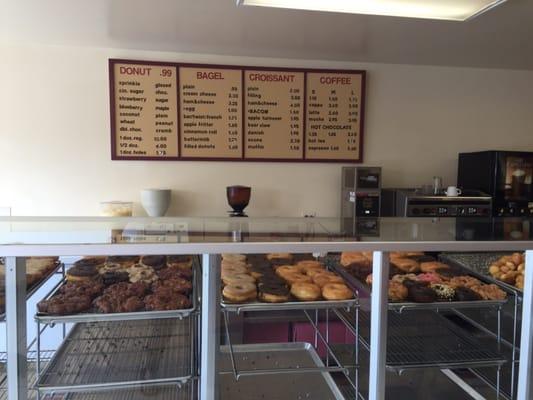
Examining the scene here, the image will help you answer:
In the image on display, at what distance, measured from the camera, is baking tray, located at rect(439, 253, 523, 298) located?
1.31 m

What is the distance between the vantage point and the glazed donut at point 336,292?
1.20 m

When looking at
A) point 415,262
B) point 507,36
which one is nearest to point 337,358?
point 415,262

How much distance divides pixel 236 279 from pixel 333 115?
7.13ft

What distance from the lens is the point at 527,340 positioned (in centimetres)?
115

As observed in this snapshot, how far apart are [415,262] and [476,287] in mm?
207

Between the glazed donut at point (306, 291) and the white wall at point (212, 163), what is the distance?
6.30 feet

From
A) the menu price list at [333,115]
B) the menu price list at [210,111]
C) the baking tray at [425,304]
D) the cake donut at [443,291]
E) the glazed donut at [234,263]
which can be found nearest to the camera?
the baking tray at [425,304]

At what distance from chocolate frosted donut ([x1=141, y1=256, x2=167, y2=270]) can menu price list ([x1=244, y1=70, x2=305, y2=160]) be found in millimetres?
1833

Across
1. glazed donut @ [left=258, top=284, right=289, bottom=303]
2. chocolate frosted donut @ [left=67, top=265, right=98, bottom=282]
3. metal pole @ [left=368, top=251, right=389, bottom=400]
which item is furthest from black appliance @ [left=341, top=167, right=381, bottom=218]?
chocolate frosted donut @ [left=67, top=265, right=98, bottom=282]

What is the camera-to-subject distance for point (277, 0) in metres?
1.74

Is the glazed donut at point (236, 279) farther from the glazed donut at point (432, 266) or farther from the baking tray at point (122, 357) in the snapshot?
the glazed donut at point (432, 266)

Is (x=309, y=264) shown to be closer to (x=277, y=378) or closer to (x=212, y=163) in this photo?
(x=277, y=378)

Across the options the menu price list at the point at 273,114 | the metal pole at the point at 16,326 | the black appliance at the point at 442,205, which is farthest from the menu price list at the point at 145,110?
the metal pole at the point at 16,326

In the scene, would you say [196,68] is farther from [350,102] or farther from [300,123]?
[350,102]
